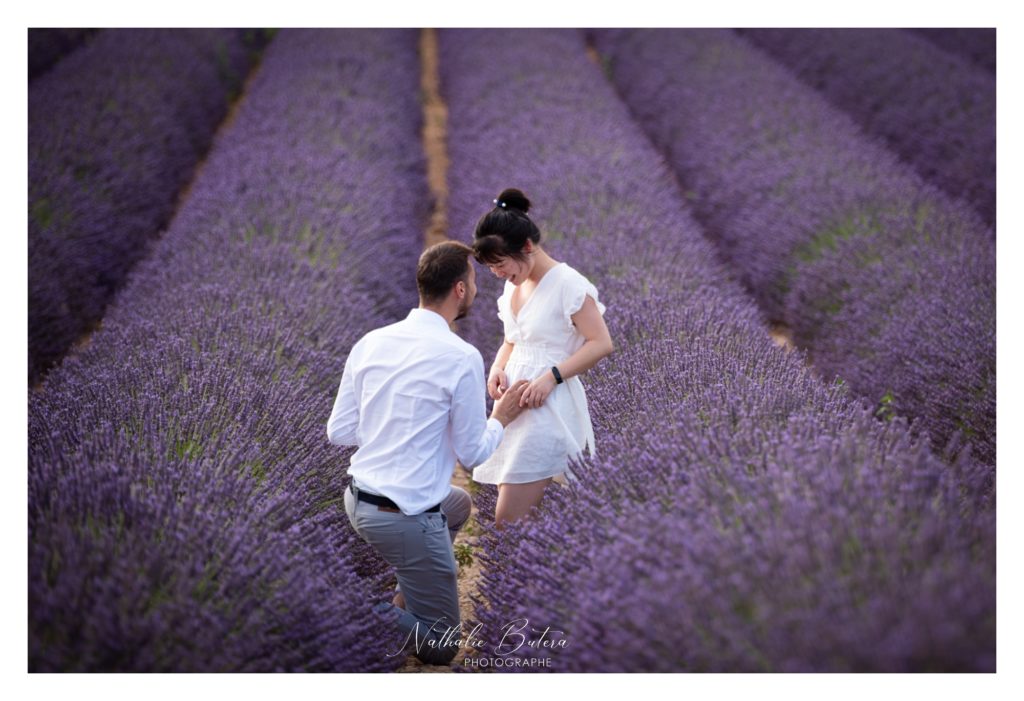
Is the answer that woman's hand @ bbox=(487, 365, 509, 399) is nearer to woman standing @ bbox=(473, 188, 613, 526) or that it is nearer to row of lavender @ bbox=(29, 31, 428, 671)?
woman standing @ bbox=(473, 188, 613, 526)

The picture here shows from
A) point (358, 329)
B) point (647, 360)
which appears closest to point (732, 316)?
point (647, 360)

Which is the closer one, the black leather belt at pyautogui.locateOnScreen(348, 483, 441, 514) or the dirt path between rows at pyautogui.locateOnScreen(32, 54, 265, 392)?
the black leather belt at pyautogui.locateOnScreen(348, 483, 441, 514)

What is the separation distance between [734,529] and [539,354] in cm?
92

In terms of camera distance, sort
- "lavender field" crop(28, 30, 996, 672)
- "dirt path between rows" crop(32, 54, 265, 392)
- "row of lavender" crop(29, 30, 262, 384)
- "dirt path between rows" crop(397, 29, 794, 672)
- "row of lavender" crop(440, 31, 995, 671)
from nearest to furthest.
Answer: "row of lavender" crop(440, 31, 995, 671) < "lavender field" crop(28, 30, 996, 672) < "dirt path between rows" crop(397, 29, 794, 672) < "dirt path between rows" crop(32, 54, 265, 392) < "row of lavender" crop(29, 30, 262, 384)

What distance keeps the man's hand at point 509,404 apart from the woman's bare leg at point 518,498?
18cm

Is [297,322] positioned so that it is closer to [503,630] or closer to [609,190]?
[503,630]

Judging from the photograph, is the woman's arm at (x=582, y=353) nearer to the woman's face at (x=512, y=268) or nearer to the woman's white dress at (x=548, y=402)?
the woman's white dress at (x=548, y=402)

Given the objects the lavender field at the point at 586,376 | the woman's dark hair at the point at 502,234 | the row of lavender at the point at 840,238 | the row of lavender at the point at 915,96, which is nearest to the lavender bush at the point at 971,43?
the row of lavender at the point at 915,96

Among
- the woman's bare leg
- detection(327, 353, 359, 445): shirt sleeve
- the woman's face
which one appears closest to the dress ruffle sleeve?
the woman's face

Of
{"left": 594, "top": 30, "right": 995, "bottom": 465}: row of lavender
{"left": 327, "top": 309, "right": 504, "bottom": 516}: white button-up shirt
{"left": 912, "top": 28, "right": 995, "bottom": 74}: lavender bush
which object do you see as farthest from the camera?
{"left": 912, "top": 28, "right": 995, "bottom": 74}: lavender bush

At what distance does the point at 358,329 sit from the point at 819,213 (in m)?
2.59

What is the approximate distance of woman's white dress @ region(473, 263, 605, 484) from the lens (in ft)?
7.32

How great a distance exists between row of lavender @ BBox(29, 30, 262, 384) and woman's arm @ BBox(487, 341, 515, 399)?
7.90 ft

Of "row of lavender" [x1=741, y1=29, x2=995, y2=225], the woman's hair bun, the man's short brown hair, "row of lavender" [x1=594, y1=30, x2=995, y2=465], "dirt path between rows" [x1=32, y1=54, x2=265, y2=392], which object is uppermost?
"row of lavender" [x1=741, y1=29, x2=995, y2=225]
